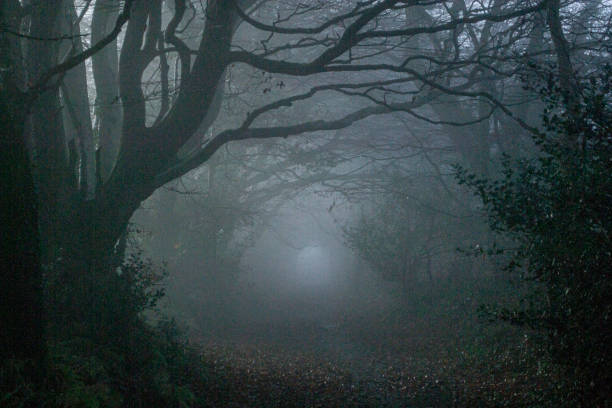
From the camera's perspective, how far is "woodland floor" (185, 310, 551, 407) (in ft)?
26.9

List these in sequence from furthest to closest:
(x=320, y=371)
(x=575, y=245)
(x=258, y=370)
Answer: (x=320, y=371) < (x=258, y=370) < (x=575, y=245)

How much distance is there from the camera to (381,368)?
1170 cm

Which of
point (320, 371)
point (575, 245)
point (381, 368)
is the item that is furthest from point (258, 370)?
point (575, 245)

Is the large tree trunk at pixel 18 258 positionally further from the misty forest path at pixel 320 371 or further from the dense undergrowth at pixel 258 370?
the misty forest path at pixel 320 371

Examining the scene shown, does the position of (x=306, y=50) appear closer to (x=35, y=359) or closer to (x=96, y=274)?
(x=96, y=274)

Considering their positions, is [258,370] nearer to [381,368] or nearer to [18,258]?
[381,368]

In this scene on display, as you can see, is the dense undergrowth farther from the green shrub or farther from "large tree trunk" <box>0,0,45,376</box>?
the green shrub

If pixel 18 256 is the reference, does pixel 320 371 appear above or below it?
→ below

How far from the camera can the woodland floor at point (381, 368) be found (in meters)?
8.20

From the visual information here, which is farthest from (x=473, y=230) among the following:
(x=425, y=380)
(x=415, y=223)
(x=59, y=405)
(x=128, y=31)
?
(x=59, y=405)

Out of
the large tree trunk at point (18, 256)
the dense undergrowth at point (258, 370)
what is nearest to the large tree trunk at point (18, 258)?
the large tree trunk at point (18, 256)

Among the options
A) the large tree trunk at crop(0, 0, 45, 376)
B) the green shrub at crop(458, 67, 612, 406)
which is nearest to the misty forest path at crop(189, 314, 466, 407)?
the green shrub at crop(458, 67, 612, 406)

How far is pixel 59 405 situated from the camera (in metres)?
5.44

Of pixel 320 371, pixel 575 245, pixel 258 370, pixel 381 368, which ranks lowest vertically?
pixel 381 368
